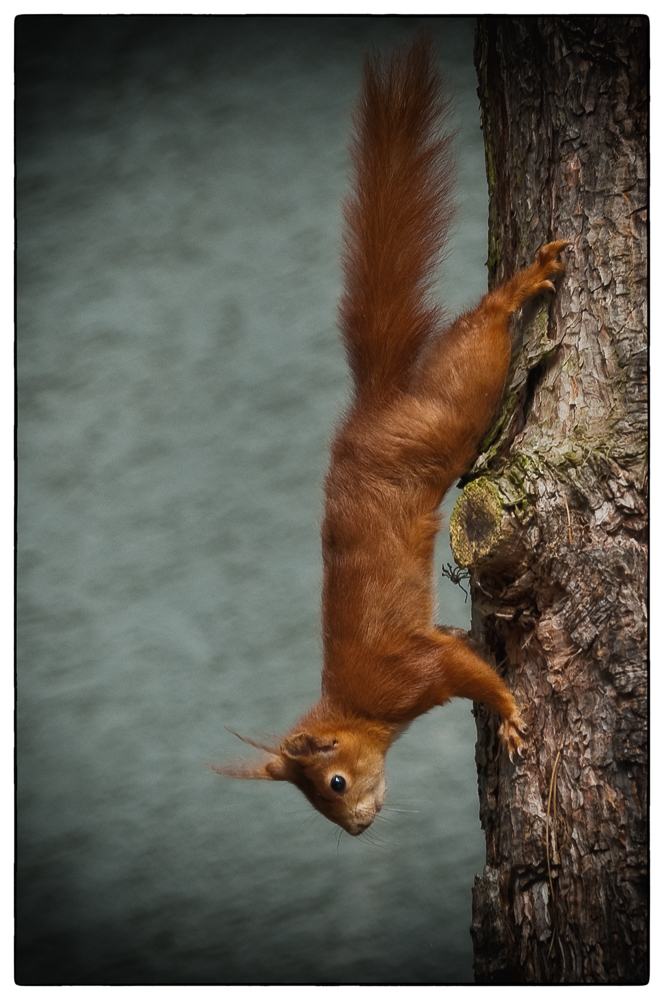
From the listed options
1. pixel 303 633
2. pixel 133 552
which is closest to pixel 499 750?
pixel 303 633

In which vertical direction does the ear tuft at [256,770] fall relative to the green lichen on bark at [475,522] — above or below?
below

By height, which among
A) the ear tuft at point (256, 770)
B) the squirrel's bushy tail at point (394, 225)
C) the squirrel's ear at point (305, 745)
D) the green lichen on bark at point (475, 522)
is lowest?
the ear tuft at point (256, 770)

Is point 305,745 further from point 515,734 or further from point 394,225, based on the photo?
point 394,225

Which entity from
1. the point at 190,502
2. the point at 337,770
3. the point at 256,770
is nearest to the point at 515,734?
the point at 337,770

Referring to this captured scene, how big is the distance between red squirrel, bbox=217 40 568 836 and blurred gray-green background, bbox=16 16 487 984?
12 cm

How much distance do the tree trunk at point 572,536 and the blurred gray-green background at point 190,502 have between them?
0.86 ft

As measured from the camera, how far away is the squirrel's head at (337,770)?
77.2 inches

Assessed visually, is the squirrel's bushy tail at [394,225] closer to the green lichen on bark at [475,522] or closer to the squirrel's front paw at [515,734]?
the green lichen on bark at [475,522]

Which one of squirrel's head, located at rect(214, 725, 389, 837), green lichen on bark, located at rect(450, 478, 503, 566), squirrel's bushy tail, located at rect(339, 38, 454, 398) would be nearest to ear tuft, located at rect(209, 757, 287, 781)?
squirrel's head, located at rect(214, 725, 389, 837)

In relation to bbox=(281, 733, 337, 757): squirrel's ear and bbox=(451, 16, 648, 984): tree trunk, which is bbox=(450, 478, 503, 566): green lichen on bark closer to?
bbox=(451, 16, 648, 984): tree trunk

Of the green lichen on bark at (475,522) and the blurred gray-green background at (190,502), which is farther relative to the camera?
the blurred gray-green background at (190,502)

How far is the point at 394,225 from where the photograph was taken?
2027 mm

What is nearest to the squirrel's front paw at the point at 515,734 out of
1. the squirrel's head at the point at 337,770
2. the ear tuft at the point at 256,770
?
the squirrel's head at the point at 337,770

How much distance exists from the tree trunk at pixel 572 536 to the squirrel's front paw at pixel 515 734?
0.02 metres
